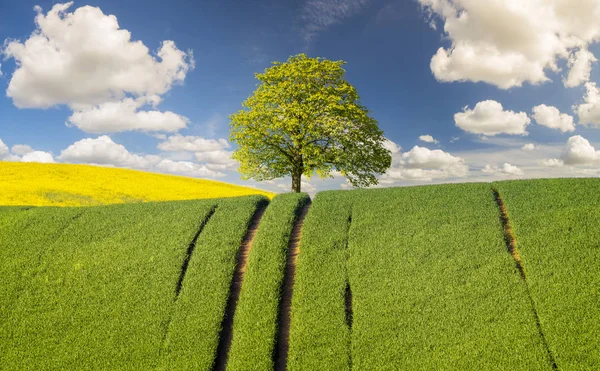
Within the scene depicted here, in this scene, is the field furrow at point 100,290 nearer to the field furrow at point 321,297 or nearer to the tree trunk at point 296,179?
the field furrow at point 321,297

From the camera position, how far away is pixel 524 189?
15.3m

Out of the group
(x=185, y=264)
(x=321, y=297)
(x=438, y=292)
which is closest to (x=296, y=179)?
(x=185, y=264)

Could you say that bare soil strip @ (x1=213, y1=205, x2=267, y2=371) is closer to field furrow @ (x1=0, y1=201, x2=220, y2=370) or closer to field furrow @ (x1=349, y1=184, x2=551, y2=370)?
field furrow @ (x1=0, y1=201, x2=220, y2=370)

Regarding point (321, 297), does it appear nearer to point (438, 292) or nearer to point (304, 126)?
point (438, 292)

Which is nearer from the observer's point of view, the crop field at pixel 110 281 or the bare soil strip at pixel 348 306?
the bare soil strip at pixel 348 306

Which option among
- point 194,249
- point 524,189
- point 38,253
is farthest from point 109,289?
point 524,189

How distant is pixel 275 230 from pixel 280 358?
15.6 ft

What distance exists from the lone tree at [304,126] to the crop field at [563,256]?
1262 centimetres

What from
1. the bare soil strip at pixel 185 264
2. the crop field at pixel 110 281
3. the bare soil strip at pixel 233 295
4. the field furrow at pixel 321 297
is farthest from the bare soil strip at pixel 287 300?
the bare soil strip at pixel 185 264

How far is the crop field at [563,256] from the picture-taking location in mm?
9672

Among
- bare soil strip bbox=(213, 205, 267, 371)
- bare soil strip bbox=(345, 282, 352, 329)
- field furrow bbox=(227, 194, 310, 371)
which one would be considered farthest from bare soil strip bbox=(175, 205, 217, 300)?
bare soil strip bbox=(345, 282, 352, 329)

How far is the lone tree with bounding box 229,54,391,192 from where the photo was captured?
26141mm

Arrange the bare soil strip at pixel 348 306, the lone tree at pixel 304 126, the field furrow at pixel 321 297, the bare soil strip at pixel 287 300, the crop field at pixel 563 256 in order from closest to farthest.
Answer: the crop field at pixel 563 256 → the field furrow at pixel 321 297 → the bare soil strip at pixel 287 300 → the bare soil strip at pixel 348 306 → the lone tree at pixel 304 126

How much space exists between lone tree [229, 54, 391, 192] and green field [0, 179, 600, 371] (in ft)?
35.7
